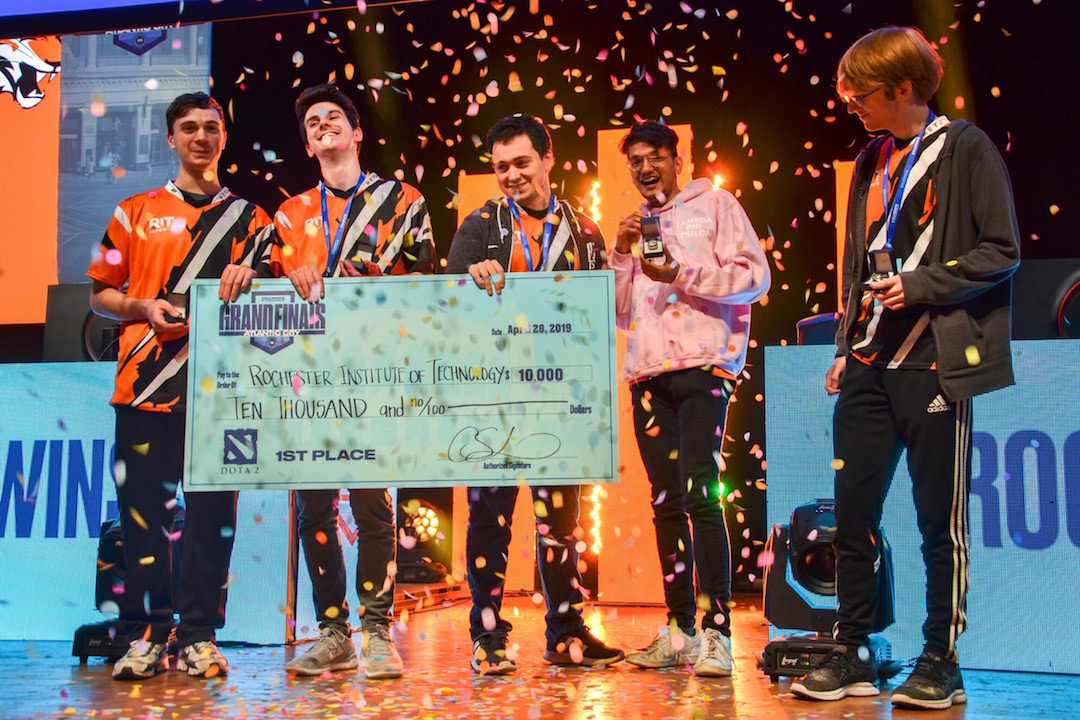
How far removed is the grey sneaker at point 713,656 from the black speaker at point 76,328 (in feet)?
10.3

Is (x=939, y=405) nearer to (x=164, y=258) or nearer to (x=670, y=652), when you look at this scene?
(x=670, y=652)

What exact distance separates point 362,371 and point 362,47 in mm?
3521

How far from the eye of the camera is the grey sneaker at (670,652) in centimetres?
271

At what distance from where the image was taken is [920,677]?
225 centimetres

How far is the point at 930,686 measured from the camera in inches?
87.7

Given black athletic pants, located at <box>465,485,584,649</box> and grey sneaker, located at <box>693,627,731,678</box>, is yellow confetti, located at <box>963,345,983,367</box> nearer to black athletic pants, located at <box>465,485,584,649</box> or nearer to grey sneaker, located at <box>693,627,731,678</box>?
grey sneaker, located at <box>693,627,731,678</box>

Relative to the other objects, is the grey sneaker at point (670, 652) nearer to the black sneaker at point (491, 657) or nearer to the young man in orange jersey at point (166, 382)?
the black sneaker at point (491, 657)

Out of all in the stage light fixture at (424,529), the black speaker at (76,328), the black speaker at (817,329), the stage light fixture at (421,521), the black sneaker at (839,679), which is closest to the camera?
the black sneaker at (839,679)

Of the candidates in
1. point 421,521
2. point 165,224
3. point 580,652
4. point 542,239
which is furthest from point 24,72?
point 580,652

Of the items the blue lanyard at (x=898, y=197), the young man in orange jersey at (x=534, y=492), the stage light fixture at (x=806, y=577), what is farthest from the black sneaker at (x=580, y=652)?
the blue lanyard at (x=898, y=197)

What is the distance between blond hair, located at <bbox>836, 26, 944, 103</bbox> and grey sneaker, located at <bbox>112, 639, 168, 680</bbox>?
7.79 feet

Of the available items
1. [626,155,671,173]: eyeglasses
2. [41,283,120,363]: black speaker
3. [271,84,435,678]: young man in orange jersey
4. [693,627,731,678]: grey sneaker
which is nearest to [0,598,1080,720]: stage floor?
[693,627,731,678]: grey sneaker

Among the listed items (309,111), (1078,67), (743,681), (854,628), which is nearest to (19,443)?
(309,111)

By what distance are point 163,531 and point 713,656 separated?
1578mm
